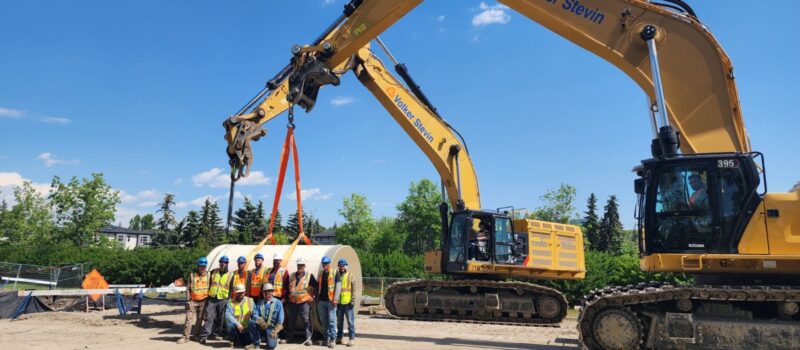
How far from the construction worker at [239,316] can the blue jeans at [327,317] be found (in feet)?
4.03

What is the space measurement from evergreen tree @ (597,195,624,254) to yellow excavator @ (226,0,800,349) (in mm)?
51720

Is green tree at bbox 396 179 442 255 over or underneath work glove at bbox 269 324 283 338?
over

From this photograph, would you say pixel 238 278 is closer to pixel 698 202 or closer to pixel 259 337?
pixel 259 337

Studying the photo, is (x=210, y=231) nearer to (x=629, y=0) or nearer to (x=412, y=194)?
(x=412, y=194)

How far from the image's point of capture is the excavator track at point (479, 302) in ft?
47.5

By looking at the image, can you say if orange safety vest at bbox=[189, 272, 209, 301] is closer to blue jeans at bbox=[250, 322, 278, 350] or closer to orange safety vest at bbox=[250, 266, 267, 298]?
orange safety vest at bbox=[250, 266, 267, 298]

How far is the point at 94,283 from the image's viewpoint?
64.8 ft

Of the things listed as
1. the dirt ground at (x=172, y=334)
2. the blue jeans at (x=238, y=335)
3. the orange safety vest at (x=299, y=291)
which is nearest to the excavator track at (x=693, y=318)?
the dirt ground at (x=172, y=334)

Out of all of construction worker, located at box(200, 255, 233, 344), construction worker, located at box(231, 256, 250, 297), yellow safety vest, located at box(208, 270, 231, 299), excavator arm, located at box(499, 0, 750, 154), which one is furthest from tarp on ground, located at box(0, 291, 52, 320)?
excavator arm, located at box(499, 0, 750, 154)

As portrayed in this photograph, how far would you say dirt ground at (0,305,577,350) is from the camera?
9.08 meters

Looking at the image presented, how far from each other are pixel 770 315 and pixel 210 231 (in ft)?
178

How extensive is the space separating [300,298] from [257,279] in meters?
0.98

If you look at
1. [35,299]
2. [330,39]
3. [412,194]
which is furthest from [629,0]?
[412,194]

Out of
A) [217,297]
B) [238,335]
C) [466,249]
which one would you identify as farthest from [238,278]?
[466,249]
